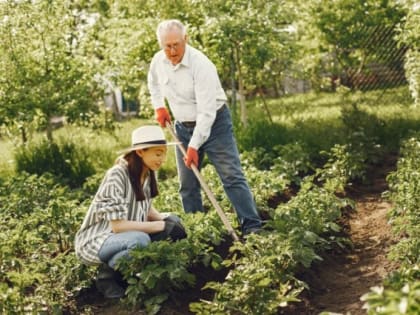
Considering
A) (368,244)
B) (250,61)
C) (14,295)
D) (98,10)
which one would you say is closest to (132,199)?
(14,295)

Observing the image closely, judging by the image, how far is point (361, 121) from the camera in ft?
29.9

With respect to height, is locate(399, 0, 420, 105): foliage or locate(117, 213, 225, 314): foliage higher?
locate(399, 0, 420, 105): foliage

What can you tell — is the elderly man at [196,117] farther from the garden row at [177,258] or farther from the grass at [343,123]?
the grass at [343,123]

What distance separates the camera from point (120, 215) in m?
4.90

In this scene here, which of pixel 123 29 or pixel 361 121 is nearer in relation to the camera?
pixel 361 121

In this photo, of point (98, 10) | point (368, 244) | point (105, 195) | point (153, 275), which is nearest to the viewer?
point (153, 275)

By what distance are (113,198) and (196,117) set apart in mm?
1280

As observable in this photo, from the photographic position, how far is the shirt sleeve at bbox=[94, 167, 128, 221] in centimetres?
489

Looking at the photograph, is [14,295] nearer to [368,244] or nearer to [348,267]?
[348,267]

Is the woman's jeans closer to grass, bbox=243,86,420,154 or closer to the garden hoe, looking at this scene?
the garden hoe

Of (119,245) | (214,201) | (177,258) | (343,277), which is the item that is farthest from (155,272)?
(343,277)

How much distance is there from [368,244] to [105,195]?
221 centimetres

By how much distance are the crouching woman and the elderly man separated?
24.9 inches

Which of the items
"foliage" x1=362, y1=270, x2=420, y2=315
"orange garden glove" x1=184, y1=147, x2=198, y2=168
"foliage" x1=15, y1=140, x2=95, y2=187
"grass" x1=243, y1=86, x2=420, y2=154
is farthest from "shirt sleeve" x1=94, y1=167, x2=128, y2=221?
"grass" x1=243, y1=86, x2=420, y2=154
